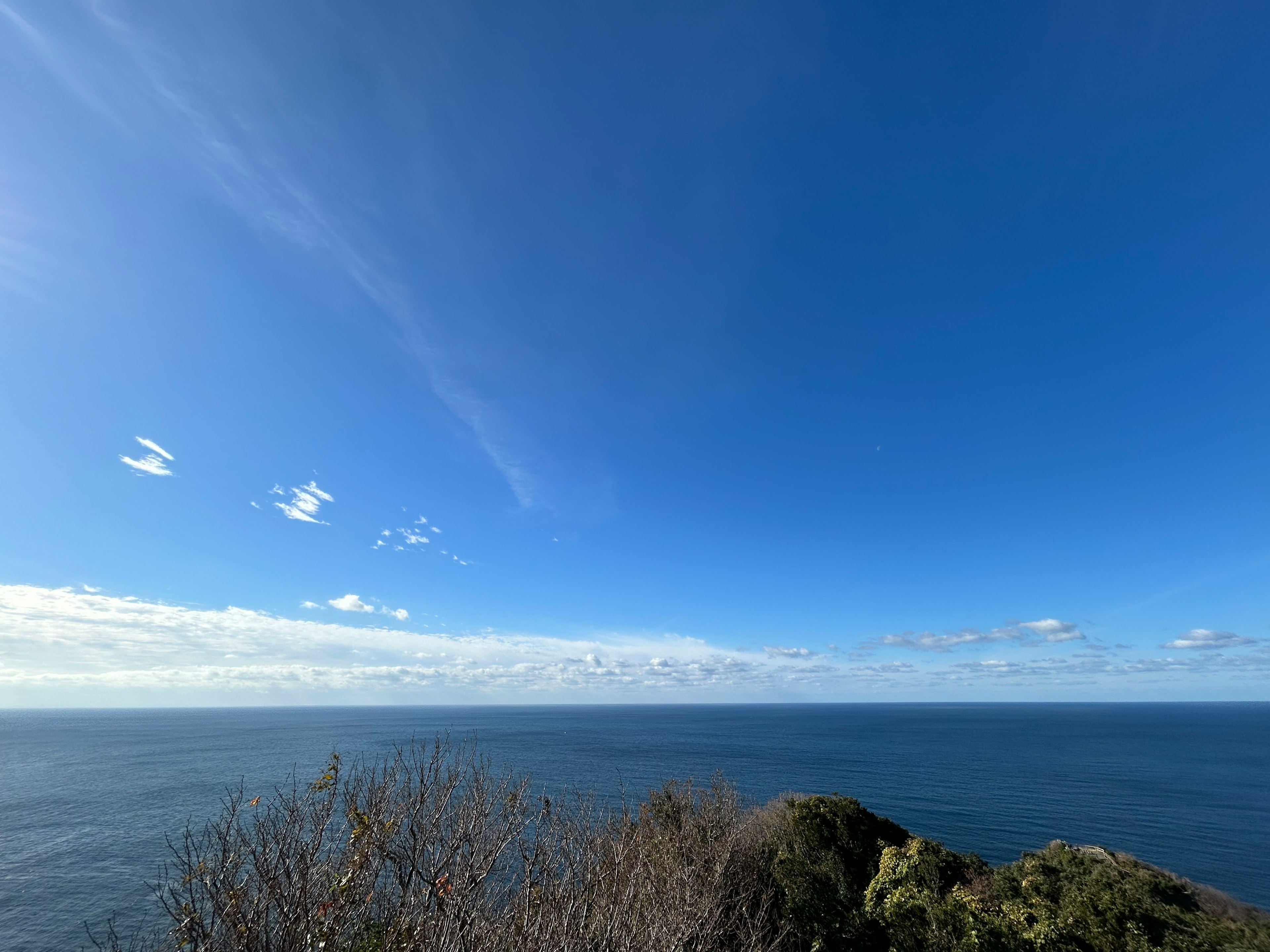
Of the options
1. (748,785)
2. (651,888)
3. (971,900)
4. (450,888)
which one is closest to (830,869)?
(971,900)

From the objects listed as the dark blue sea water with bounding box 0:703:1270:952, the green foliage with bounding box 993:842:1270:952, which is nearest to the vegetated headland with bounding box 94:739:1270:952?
the green foliage with bounding box 993:842:1270:952

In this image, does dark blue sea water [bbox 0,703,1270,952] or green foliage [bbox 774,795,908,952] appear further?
dark blue sea water [bbox 0,703,1270,952]

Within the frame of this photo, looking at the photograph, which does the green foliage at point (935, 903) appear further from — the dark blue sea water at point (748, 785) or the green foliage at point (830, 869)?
the dark blue sea water at point (748, 785)

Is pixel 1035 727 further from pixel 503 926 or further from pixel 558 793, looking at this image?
pixel 503 926

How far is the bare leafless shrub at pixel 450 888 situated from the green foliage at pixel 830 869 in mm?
1238

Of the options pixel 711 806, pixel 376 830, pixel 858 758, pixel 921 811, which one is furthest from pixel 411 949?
pixel 858 758

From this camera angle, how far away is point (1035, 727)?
192 m

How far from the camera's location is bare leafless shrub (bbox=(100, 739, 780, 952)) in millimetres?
9258

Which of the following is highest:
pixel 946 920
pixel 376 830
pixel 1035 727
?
pixel 376 830

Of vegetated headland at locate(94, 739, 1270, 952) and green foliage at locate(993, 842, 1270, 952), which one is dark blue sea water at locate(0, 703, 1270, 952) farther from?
green foliage at locate(993, 842, 1270, 952)

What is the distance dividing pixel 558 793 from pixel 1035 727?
674 feet

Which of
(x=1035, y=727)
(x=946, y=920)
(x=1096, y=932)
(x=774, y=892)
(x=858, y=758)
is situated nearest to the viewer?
(x=1096, y=932)

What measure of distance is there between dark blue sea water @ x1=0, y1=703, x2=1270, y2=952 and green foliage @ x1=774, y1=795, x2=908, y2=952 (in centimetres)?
3136

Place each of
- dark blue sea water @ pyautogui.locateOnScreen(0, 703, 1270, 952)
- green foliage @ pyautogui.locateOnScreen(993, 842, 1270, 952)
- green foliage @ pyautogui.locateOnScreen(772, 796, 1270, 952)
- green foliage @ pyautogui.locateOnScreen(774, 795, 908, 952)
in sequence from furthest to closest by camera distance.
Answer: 1. dark blue sea water @ pyautogui.locateOnScreen(0, 703, 1270, 952)
2. green foliage @ pyautogui.locateOnScreen(774, 795, 908, 952)
3. green foliage @ pyautogui.locateOnScreen(772, 796, 1270, 952)
4. green foliage @ pyautogui.locateOnScreen(993, 842, 1270, 952)
